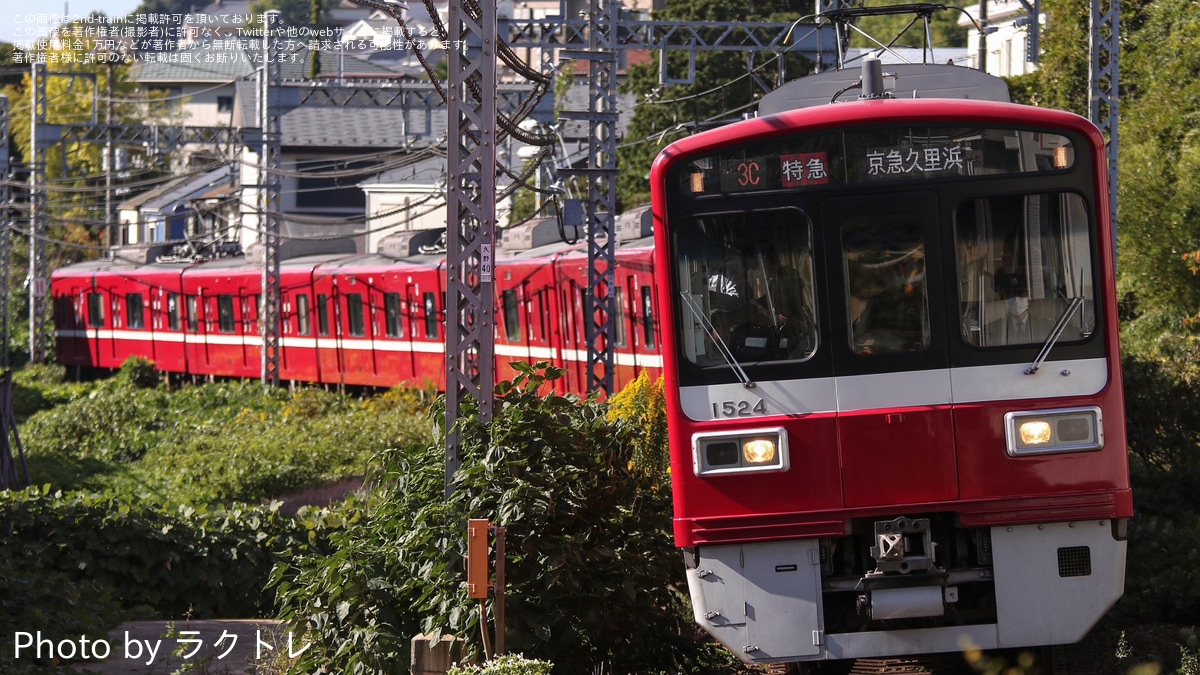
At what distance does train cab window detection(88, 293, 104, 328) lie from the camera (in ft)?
126

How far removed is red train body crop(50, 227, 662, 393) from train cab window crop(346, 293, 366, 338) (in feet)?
0.06

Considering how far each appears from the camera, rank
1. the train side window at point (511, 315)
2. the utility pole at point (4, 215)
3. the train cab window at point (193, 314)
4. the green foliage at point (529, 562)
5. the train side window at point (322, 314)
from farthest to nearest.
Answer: the utility pole at point (4, 215) → the train cab window at point (193, 314) → the train side window at point (322, 314) → the train side window at point (511, 315) → the green foliage at point (529, 562)

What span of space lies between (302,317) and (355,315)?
2.53 meters

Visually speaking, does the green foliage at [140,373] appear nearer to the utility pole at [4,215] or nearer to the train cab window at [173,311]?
the train cab window at [173,311]

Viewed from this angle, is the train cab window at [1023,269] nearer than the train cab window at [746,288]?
Yes

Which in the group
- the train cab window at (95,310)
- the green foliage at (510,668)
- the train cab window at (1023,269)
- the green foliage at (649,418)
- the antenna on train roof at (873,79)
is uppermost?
the antenna on train roof at (873,79)

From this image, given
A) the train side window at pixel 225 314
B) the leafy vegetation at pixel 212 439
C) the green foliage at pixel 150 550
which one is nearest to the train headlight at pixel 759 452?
the green foliage at pixel 150 550

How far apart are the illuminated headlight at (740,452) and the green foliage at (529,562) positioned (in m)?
1.01

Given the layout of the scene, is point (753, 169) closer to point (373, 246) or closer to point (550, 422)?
point (550, 422)

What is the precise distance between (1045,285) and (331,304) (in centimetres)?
2239

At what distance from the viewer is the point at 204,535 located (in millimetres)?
12398

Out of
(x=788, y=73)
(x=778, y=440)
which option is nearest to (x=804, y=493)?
(x=778, y=440)

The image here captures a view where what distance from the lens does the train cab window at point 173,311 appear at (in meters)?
34.4

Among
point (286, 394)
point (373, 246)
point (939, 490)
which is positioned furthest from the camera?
point (373, 246)
